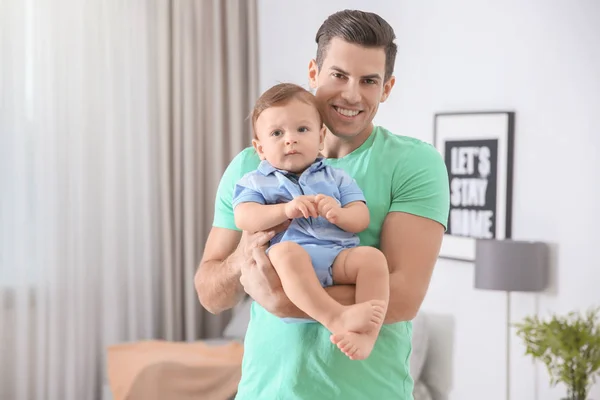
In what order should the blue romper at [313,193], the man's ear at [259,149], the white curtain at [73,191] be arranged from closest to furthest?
the blue romper at [313,193] → the man's ear at [259,149] → the white curtain at [73,191]

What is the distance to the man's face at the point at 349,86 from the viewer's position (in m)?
1.48

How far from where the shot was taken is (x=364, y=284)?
4.50 ft

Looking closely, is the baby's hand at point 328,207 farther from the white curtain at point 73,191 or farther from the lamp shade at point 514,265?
the white curtain at point 73,191

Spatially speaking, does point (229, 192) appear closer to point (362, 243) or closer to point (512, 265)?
point (362, 243)

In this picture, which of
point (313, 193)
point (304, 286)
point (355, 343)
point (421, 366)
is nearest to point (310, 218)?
point (313, 193)

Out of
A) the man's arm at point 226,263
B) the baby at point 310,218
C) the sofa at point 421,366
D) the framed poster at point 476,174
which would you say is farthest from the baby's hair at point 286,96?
the sofa at point 421,366

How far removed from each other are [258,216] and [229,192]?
0.68 ft

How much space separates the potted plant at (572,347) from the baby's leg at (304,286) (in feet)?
6.98

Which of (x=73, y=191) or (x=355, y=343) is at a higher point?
(x=73, y=191)

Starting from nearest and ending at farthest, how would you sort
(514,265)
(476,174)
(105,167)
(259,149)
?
1. (259,149)
2. (514,265)
3. (476,174)
4. (105,167)

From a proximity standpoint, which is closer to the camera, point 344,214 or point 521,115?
point 344,214

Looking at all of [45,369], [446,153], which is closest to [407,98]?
[446,153]

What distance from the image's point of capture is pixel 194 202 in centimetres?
513

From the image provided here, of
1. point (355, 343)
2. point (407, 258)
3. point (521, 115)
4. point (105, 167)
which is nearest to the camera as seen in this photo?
point (355, 343)
